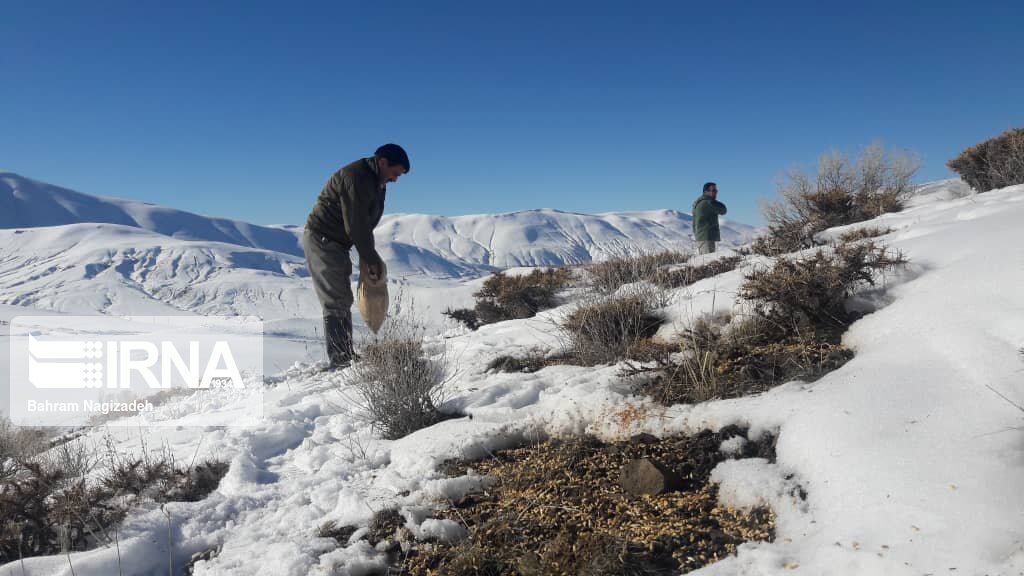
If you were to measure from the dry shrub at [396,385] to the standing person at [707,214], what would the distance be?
25.9 ft

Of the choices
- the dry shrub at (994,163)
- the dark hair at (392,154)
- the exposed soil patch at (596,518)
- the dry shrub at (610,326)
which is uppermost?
the dry shrub at (994,163)

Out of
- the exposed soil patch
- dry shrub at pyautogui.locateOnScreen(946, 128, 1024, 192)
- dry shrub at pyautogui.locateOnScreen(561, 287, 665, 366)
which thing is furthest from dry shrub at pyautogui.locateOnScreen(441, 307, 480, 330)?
dry shrub at pyautogui.locateOnScreen(946, 128, 1024, 192)

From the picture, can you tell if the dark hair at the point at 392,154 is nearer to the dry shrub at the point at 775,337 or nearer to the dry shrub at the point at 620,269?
the dry shrub at the point at 620,269

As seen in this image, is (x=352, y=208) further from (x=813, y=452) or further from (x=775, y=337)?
(x=813, y=452)

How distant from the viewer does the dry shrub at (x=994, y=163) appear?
7.52 m

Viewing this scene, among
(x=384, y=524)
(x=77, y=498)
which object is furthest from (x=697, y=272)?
(x=77, y=498)

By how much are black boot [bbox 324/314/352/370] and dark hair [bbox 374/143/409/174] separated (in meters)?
1.51

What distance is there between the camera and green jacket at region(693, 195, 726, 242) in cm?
A: 1015

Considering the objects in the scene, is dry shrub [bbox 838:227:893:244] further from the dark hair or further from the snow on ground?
the dark hair

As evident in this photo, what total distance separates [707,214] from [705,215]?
0.05m

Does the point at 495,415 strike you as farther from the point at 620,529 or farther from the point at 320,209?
the point at 320,209

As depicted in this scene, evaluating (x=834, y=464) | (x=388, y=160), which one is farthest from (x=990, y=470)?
(x=388, y=160)

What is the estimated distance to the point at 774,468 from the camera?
6.39 ft

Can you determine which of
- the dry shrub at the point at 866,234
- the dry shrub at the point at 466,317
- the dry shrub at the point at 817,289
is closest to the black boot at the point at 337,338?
the dry shrub at the point at 466,317
